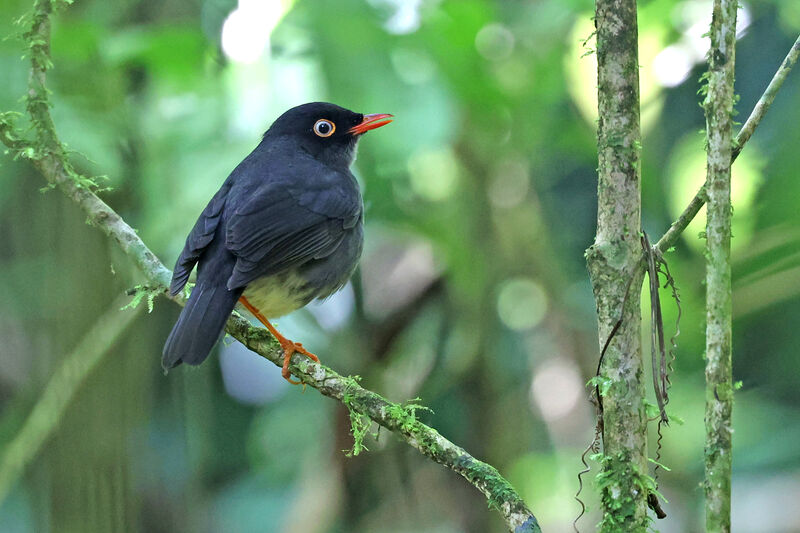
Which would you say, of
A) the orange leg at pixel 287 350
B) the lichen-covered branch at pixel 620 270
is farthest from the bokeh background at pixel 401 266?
the lichen-covered branch at pixel 620 270

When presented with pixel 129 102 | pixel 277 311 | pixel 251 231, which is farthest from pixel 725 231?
pixel 129 102

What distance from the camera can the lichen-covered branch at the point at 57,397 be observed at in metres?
4.68

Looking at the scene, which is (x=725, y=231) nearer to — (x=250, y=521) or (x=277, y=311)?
(x=277, y=311)

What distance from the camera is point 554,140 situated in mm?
5824

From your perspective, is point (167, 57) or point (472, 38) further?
point (472, 38)

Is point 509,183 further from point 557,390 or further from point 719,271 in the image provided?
point 719,271

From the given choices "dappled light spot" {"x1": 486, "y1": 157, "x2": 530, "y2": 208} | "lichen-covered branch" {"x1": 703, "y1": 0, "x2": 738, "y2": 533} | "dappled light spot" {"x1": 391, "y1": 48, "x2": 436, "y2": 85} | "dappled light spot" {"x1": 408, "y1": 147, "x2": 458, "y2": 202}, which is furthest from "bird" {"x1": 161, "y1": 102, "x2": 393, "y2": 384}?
"lichen-covered branch" {"x1": 703, "y1": 0, "x2": 738, "y2": 533}

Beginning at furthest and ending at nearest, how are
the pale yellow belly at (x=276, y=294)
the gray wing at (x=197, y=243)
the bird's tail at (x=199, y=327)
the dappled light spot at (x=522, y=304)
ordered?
the dappled light spot at (x=522, y=304)
the pale yellow belly at (x=276, y=294)
the gray wing at (x=197, y=243)
the bird's tail at (x=199, y=327)

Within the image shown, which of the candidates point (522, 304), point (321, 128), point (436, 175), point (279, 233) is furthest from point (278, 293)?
point (522, 304)

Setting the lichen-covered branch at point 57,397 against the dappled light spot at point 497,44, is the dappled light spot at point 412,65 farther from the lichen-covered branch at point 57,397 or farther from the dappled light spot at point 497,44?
the lichen-covered branch at point 57,397

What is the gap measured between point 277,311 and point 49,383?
149 cm

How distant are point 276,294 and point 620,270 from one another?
7.69ft

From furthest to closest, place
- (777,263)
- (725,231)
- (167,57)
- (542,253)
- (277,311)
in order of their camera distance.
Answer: (542,253), (777,263), (167,57), (277,311), (725,231)

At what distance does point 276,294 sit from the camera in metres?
4.22
